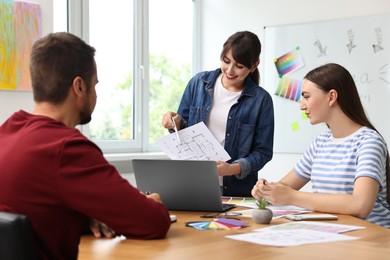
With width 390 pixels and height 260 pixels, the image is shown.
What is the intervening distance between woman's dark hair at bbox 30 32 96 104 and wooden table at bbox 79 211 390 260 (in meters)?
0.40

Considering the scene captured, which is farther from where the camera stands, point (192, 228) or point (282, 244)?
point (192, 228)

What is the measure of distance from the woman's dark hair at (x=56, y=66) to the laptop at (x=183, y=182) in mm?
699

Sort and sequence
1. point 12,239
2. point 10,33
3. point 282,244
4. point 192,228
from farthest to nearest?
point 10,33, point 192,228, point 282,244, point 12,239

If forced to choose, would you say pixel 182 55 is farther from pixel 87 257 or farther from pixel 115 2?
pixel 87 257

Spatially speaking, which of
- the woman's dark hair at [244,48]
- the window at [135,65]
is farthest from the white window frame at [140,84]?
the woman's dark hair at [244,48]

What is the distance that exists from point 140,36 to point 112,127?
779mm

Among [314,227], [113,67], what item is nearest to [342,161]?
[314,227]

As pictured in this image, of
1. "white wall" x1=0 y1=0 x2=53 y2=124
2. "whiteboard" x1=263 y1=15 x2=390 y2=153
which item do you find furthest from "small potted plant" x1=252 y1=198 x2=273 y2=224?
"whiteboard" x1=263 y1=15 x2=390 y2=153

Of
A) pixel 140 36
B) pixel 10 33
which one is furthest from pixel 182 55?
pixel 10 33

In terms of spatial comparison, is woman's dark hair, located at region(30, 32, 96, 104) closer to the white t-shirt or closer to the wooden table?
the wooden table

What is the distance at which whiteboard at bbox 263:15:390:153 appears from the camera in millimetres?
4074

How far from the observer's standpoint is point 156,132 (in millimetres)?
4777

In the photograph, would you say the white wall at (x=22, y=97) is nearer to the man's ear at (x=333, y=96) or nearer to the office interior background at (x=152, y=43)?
the office interior background at (x=152, y=43)

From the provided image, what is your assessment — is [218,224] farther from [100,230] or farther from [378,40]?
[378,40]
